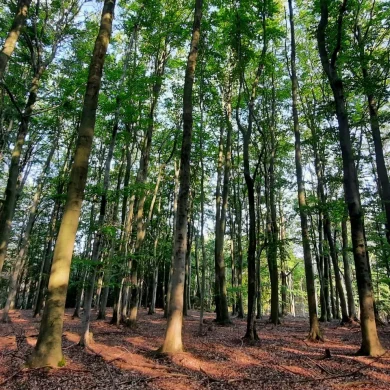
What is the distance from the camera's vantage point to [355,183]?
8852 millimetres

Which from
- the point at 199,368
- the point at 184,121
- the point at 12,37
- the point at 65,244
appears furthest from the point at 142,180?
the point at 199,368

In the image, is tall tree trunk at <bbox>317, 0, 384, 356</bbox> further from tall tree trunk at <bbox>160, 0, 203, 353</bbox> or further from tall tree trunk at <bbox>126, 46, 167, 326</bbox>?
tall tree trunk at <bbox>126, 46, 167, 326</bbox>

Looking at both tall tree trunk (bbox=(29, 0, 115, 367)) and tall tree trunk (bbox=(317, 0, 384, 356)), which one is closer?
tall tree trunk (bbox=(29, 0, 115, 367))

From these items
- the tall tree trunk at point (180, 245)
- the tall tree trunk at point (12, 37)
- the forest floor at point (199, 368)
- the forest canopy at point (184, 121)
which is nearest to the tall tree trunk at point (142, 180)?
the forest canopy at point (184, 121)

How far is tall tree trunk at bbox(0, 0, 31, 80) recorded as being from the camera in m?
6.91

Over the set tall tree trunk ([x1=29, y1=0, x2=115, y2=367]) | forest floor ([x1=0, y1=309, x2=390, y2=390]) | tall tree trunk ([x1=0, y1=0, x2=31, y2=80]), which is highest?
tall tree trunk ([x1=0, y1=0, x2=31, y2=80])

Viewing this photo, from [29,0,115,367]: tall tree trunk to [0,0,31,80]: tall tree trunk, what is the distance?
6.60 ft

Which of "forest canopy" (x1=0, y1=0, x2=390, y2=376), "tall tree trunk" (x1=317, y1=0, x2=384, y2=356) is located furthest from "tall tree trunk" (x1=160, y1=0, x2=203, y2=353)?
"tall tree trunk" (x1=317, y1=0, x2=384, y2=356)

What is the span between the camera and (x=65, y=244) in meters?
5.83

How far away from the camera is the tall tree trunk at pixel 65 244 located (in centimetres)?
529

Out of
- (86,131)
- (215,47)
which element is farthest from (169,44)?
(86,131)

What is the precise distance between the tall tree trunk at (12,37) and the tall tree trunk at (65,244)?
2.01 metres

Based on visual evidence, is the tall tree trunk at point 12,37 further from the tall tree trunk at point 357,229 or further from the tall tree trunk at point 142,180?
the tall tree trunk at point 357,229

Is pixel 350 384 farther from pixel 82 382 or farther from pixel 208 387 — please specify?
pixel 82 382
